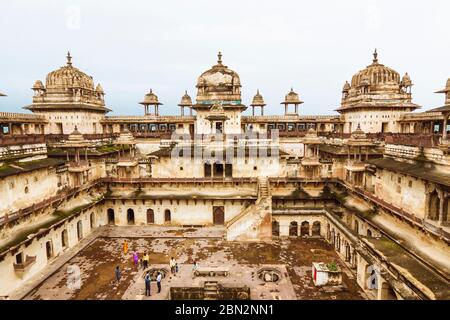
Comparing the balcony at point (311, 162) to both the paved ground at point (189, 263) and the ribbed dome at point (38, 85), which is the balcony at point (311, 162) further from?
the ribbed dome at point (38, 85)

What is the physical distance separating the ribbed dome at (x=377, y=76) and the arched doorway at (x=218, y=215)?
2961 cm

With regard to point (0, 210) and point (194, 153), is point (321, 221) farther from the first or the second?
point (0, 210)

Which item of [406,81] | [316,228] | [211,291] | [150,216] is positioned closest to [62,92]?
[150,216]

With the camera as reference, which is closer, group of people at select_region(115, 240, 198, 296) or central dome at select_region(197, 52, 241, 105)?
group of people at select_region(115, 240, 198, 296)

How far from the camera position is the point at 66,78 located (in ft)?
171

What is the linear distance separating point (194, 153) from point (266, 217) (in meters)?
13.5

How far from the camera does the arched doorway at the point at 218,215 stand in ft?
122

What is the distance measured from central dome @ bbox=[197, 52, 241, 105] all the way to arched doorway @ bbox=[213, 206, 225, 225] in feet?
61.6

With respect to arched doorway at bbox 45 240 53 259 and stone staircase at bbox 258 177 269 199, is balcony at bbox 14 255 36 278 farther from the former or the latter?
stone staircase at bbox 258 177 269 199

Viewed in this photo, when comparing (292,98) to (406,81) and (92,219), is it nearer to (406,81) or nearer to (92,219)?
(406,81)

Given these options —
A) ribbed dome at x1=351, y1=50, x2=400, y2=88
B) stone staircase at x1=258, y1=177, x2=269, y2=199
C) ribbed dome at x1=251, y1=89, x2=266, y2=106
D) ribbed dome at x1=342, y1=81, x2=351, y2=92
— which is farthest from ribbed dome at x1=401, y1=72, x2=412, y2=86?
stone staircase at x1=258, y1=177, x2=269, y2=199

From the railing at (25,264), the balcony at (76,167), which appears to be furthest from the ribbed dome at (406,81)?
the railing at (25,264)

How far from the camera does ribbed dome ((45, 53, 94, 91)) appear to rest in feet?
170
